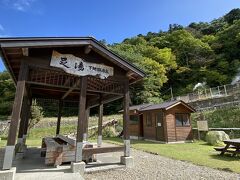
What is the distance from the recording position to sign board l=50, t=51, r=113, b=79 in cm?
642

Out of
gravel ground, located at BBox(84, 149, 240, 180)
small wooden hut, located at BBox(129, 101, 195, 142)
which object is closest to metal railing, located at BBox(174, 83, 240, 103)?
small wooden hut, located at BBox(129, 101, 195, 142)

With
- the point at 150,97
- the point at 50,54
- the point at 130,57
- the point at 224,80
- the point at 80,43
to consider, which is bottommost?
the point at 50,54

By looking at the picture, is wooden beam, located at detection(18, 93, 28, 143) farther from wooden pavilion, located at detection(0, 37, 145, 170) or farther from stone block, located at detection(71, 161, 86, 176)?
stone block, located at detection(71, 161, 86, 176)

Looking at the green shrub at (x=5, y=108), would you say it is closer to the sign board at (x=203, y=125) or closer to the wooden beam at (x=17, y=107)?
the sign board at (x=203, y=125)

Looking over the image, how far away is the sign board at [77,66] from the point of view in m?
6.42

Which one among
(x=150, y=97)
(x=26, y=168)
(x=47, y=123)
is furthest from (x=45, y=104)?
(x=150, y=97)

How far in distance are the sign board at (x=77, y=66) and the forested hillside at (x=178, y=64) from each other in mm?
25003

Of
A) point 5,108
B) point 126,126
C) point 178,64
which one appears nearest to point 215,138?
point 126,126

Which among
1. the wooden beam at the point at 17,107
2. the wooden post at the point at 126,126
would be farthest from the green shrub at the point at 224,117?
the wooden beam at the point at 17,107

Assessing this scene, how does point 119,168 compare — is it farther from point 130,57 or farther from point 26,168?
point 130,57

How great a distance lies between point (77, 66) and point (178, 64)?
1636 inches

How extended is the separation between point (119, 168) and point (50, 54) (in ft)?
15.1

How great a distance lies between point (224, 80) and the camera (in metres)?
35.6

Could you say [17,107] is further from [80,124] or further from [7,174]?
[80,124]
